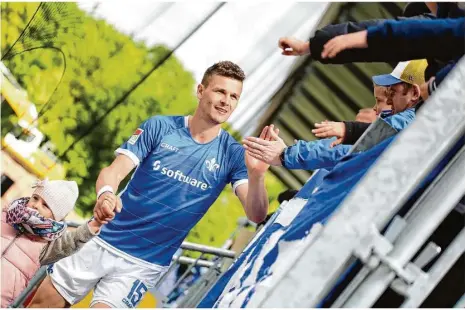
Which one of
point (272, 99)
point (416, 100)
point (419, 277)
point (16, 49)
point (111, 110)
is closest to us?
point (419, 277)

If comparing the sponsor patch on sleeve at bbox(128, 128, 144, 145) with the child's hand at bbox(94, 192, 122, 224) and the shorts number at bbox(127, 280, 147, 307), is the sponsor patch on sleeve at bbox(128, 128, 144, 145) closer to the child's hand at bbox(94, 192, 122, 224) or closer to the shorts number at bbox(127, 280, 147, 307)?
the child's hand at bbox(94, 192, 122, 224)

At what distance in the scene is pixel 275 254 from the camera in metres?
1.45

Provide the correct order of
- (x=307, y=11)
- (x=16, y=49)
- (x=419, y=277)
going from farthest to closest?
1. (x=307, y=11)
2. (x=16, y=49)
3. (x=419, y=277)

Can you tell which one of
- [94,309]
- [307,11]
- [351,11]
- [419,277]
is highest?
[351,11]

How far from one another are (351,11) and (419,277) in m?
3.94

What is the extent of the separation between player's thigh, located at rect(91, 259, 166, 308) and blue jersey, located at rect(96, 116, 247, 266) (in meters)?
0.04

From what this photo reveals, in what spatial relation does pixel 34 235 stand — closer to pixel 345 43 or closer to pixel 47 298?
pixel 47 298

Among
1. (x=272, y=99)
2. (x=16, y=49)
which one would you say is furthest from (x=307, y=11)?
(x=16, y=49)

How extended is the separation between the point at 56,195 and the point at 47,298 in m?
0.37

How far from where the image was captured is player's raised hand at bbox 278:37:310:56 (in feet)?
4.97

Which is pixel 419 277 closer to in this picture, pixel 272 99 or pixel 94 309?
pixel 94 309

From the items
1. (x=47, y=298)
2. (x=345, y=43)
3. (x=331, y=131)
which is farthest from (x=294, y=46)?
(x=47, y=298)

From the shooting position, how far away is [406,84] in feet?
6.23

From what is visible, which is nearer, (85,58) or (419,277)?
(419,277)
